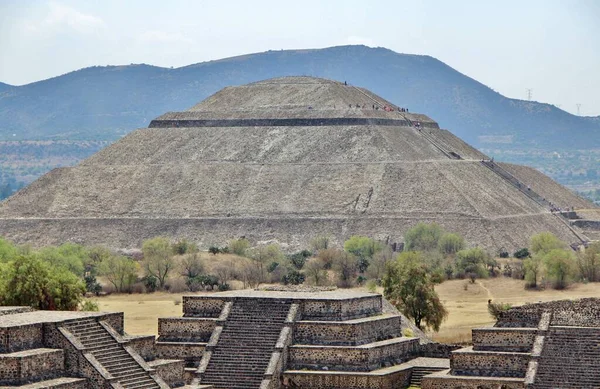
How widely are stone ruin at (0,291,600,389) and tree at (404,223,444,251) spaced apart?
66619 mm

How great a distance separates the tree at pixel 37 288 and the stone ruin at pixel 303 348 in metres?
8.23

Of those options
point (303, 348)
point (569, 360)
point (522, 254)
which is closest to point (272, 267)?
point (522, 254)

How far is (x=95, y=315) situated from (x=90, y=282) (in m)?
52.0

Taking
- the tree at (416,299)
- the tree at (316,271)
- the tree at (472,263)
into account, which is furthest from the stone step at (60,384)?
the tree at (472,263)

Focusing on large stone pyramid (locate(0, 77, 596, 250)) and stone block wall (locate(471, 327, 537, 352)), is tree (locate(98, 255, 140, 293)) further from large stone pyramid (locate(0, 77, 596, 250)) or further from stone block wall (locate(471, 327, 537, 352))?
stone block wall (locate(471, 327, 537, 352))

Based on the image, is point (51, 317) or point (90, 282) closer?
point (51, 317)

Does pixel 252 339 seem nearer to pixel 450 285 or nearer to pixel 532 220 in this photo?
pixel 450 285

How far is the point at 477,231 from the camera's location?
131 metres

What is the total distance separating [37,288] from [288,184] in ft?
275

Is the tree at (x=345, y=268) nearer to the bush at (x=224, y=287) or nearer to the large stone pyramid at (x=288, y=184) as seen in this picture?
the bush at (x=224, y=287)

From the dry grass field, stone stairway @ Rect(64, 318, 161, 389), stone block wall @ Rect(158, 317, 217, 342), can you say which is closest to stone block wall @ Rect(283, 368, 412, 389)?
stone block wall @ Rect(158, 317, 217, 342)

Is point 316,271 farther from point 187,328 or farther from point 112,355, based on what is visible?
point 112,355

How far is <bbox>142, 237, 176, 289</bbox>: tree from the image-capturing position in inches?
4273

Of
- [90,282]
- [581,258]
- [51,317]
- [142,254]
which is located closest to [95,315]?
[51,317]
